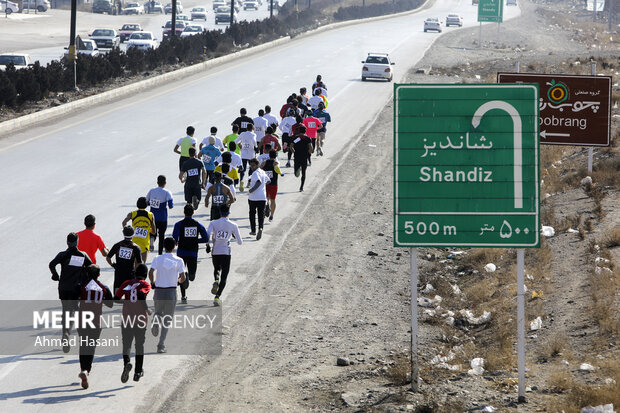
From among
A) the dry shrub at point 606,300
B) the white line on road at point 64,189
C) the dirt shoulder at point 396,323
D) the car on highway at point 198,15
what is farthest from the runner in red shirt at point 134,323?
the car on highway at point 198,15

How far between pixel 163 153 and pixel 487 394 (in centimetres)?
2008

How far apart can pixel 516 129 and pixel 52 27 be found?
84660 mm

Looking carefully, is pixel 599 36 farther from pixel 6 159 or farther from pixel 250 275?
pixel 250 275

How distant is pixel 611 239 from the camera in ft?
55.6

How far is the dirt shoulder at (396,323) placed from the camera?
35.1 ft

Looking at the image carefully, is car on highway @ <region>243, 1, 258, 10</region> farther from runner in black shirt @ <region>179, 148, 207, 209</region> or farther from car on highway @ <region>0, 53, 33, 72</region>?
runner in black shirt @ <region>179, 148, 207, 209</region>

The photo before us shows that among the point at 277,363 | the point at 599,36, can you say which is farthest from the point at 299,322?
the point at 599,36

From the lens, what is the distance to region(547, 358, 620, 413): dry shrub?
9.53 metres

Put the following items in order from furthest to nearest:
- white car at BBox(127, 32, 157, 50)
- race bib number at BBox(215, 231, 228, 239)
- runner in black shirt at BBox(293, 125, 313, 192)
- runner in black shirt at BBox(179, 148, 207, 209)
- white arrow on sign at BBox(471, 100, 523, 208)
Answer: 1. white car at BBox(127, 32, 157, 50)
2. runner in black shirt at BBox(293, 125, 313, 192)
3. runner in black shirt at BBox(179, 148, 207, 209)
4. race bib number at BBox(215, 231, 228, 239)
5. white arrow on sign at BBox(471, 100, 523, 208)

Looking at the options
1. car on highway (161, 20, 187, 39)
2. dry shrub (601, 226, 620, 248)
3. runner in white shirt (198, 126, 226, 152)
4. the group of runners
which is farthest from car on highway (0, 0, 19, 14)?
dry shrub (601, 226, 620, 248)

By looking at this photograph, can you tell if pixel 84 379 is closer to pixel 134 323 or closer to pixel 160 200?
pixel 134 323

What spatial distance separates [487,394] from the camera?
34.7ft

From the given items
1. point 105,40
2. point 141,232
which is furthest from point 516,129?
point 105,40

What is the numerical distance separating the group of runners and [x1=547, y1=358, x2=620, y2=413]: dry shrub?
4.89 m
